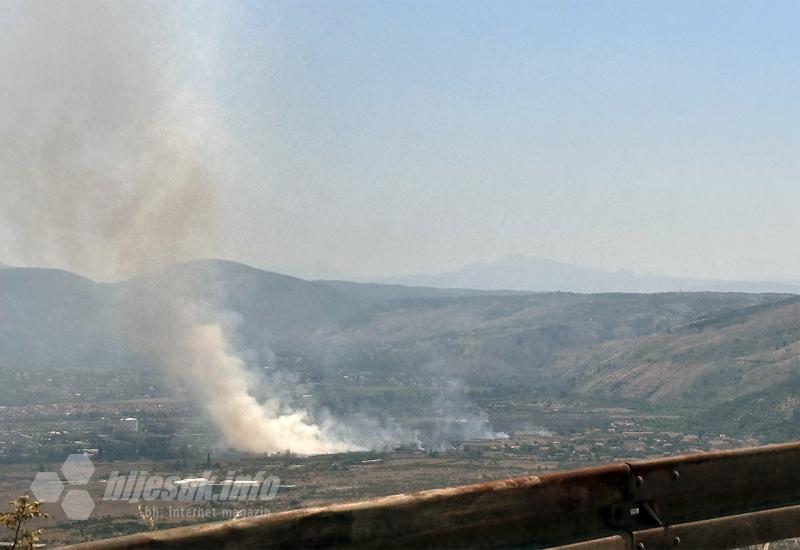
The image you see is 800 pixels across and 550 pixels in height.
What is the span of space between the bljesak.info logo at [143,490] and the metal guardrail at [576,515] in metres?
44.2

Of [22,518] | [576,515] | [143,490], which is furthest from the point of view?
[143,490]

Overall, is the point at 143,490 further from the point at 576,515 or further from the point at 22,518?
the point at 576,515

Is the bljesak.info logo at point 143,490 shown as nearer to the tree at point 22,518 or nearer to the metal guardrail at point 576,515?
the tree at point 22,518

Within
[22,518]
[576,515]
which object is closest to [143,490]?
[22,518]

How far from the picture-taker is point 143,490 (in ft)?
204

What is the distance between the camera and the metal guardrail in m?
9.24

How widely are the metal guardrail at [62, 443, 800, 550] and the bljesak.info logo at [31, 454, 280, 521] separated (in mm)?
44217

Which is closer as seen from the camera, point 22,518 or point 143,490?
point 22,518

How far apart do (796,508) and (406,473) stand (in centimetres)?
10623

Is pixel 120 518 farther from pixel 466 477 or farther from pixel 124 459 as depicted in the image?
pixel 124 459

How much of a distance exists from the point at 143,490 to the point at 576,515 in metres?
54.3

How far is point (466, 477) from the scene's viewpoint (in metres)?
111

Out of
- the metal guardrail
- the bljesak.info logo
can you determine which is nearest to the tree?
the metal guardrail

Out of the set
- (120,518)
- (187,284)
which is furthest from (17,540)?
(187,284)
